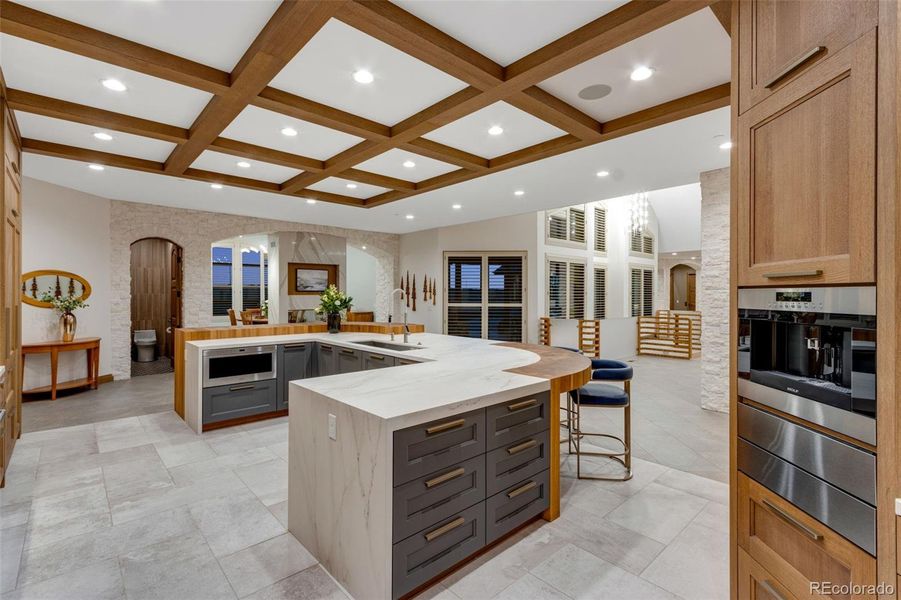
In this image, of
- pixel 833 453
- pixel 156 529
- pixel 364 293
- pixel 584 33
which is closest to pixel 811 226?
pixel 833 453

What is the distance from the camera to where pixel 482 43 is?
2.38m

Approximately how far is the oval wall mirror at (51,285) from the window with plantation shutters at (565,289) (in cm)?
785

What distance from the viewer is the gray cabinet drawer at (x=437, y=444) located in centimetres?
173

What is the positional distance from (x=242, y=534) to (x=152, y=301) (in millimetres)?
8609

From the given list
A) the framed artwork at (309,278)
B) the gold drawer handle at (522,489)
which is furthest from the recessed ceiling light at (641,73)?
the framed artwork at (309,278)

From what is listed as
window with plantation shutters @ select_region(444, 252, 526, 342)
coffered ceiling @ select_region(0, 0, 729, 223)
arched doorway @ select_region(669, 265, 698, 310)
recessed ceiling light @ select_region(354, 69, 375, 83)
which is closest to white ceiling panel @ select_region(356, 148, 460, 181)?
coffered ceiling @ select_region(0, 0, 729, 223)

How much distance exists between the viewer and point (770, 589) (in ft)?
4.38

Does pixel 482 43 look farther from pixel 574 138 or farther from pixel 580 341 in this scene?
pixel 580 341

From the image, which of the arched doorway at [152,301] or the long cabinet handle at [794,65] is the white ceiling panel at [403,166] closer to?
the long cabinet handle at [794,65]

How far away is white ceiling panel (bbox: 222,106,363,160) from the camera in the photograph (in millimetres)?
3408

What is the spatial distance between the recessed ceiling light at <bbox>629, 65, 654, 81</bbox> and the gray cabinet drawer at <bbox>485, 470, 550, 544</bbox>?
2.61m

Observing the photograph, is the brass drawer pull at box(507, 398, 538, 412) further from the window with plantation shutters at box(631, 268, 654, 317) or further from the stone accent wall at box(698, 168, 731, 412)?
the window with plantation shutters at box(631, 268, 654, 317)

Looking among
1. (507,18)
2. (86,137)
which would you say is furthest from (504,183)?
(86,137)

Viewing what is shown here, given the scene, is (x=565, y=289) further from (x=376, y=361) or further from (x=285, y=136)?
(x=285, y=136)
